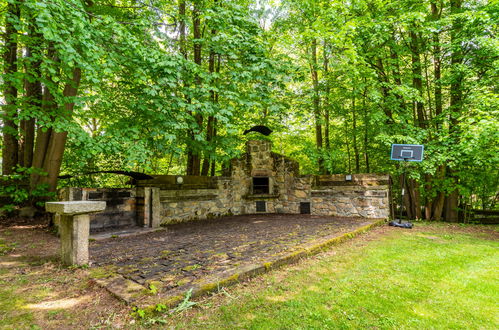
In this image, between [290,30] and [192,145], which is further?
[290,30]

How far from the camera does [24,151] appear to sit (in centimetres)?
691

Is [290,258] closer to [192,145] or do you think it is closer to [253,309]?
[253,309]

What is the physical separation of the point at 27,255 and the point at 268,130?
7189mm

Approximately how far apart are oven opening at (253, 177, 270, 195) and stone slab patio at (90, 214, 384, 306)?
3053 millimetres

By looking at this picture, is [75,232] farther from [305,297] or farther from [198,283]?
[305,297]

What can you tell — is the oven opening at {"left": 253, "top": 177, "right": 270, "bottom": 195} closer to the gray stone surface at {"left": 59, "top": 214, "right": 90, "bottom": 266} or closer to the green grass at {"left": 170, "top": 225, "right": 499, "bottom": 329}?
the green grass at {"left": 170, "top": 225, "right": 499, "bottom": 329}

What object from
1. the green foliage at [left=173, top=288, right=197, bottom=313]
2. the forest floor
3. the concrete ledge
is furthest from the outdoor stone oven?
the green foliage at [left=173, top=288, right=197, bottom=313]

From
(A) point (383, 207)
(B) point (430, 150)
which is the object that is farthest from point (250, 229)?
(B) point (430, 150)

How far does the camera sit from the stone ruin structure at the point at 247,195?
551 centimetres

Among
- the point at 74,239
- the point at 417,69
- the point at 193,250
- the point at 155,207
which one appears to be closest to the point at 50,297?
the point at 74,239

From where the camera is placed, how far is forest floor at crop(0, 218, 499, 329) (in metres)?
1.98

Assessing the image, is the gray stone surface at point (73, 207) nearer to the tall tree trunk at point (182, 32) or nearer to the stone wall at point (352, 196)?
the tall tree trunk at point (182, 32)

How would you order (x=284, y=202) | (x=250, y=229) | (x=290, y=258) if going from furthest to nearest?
(x=284, y=202) < (x=250, y=229) < (x=290, y=258)

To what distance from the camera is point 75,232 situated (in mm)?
3055
